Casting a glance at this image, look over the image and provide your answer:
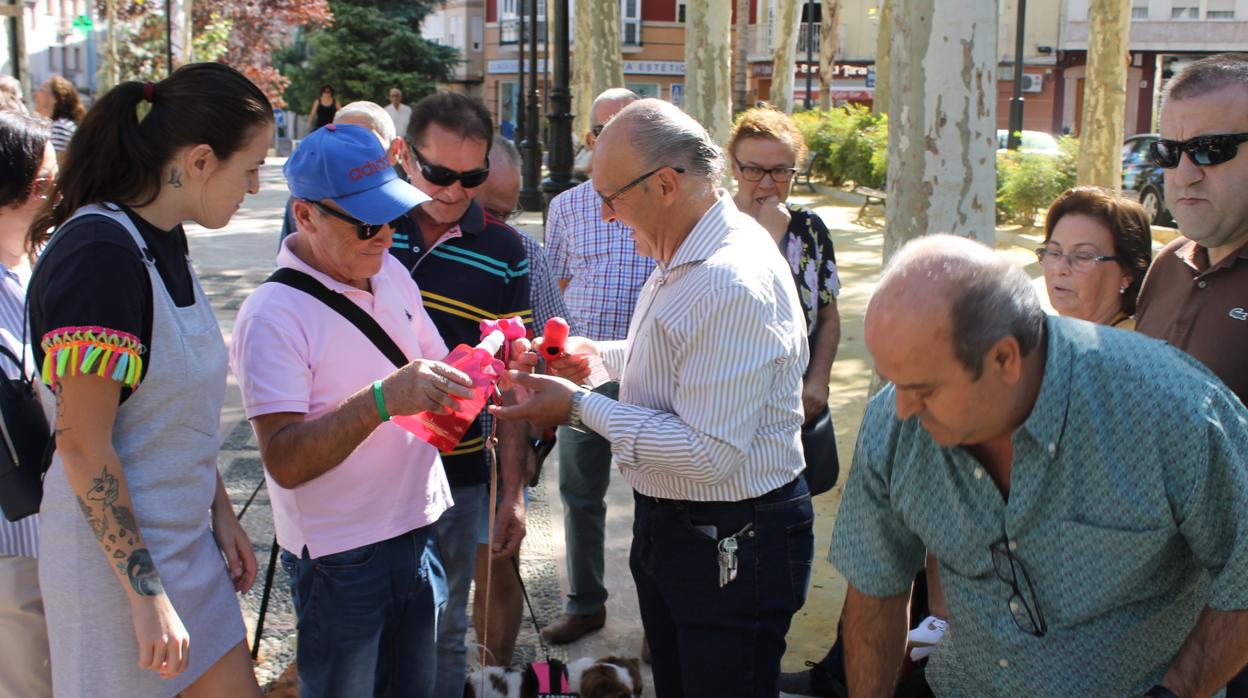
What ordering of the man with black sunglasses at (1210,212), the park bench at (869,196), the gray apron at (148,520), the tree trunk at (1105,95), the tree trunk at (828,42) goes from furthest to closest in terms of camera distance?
1. the tree trunk at (828,42)
2. the park bench at (869,196)
3. the tree trunk at (1105,95)
4. the man with black sunglasses at (1210,212)
5. the gray apron at (148,520)

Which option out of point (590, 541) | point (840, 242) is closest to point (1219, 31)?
point (840, 242)

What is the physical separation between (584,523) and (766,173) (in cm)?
167

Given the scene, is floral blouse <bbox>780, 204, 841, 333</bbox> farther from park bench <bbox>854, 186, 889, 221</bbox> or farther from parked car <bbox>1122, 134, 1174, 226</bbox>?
parked car <bbox>1122, 134, 1174, 226</bbox>

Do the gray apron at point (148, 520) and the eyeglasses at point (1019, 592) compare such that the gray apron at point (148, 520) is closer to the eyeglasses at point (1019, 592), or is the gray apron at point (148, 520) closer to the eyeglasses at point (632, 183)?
the eyeglasses at point (632, 183)

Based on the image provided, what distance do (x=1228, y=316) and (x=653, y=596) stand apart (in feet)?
5.55

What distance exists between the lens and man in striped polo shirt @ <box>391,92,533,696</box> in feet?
11.7

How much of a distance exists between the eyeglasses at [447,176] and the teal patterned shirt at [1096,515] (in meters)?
1.76

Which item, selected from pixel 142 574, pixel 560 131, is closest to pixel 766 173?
pixel 142 574

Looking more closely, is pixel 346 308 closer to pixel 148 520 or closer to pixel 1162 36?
pixel 148 520

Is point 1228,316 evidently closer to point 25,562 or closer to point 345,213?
point 345,213

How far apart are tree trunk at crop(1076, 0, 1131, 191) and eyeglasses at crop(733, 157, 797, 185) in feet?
45.0

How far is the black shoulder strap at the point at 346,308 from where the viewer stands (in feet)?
9.11

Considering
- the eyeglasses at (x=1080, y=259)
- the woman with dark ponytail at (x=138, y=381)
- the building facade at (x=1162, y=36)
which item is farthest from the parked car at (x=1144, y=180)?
the building facade at (x=1162, y=36)

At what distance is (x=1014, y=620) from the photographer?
2.21 m
